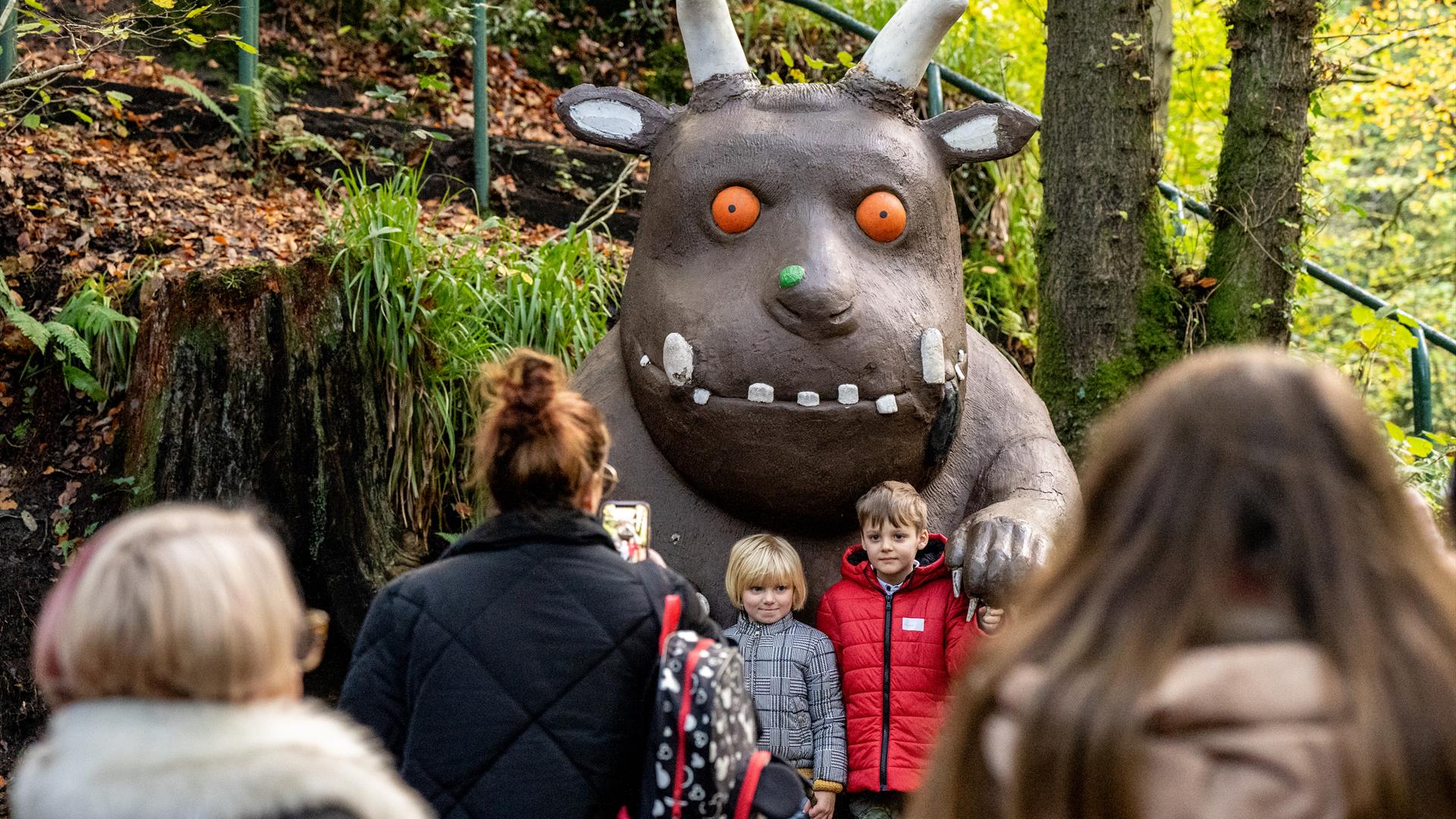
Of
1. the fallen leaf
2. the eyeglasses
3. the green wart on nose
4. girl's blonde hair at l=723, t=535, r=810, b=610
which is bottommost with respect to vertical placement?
the eyeglasses

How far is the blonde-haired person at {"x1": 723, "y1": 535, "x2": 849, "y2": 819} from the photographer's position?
149 inches

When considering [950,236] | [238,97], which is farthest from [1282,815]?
[238,97]

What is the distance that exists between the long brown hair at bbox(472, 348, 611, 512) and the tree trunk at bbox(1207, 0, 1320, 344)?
3580 millimetres

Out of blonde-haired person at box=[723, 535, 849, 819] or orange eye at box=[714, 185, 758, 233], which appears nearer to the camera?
blonde-haired person at box=[723, 535, 849, 819]

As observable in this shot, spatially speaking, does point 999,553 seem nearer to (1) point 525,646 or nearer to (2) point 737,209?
(2) point 737,209

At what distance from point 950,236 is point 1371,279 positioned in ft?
32.5

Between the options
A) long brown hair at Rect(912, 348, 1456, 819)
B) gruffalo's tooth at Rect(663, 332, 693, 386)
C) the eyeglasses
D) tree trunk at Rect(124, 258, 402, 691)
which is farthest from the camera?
tree trunk at Rect(124, 258, 402, 691)

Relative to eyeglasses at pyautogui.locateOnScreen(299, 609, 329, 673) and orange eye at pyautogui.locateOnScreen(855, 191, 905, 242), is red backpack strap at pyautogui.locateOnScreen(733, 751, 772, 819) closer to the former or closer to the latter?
eyeglasses at pyautogui.locateOnScreen(299, 609, 329, 673)

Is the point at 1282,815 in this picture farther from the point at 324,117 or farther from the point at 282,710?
the point at 324,117

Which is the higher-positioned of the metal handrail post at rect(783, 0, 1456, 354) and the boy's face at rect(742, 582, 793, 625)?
the metal handrail post at rect(783, 0, 1456, 354)

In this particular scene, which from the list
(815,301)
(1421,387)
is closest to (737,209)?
(815,301)

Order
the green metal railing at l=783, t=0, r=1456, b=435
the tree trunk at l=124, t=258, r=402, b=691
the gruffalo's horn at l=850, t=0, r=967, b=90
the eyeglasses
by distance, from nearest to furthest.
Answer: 1. the eyeglasses
2. the gruffalo's horn at l=850, t=0, r=967, b=90
3. the tree trunk at l=124, t=258, r=402, b=691
4. the green metal railing at l=783, t=0, r=1456, b=435

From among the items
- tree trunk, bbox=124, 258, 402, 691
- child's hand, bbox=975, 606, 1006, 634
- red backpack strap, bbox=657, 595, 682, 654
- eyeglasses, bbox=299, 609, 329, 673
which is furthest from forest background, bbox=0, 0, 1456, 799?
eyeglasses, bbox=299, 609, 329, 673

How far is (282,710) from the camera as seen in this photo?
5.74 feet
